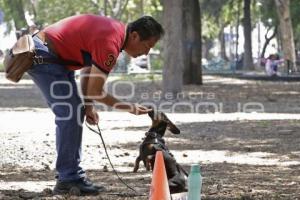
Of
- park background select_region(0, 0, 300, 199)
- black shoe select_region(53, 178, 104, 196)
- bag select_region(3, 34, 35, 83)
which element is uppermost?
bag select_region(3, 34, 35, 83)

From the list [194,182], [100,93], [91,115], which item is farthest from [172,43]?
[194,182]

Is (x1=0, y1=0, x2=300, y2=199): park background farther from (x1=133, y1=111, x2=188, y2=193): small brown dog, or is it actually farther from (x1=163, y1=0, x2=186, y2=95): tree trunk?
(x1=133, y1=111, x2=188, y2=193): small brown dog

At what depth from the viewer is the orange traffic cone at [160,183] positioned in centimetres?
610

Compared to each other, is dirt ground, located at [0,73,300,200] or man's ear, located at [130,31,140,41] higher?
man's ear, located at [130,31,140,41]

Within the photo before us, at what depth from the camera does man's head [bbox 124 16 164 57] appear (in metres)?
7.05

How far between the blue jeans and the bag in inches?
4.9

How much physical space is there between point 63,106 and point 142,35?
3.35 feet

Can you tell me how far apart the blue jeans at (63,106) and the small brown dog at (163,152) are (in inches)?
32.1

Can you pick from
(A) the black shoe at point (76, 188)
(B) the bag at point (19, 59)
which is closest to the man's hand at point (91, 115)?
(A) the black shoe at point (76, 188)

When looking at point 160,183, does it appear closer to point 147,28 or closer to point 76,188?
point 147,28

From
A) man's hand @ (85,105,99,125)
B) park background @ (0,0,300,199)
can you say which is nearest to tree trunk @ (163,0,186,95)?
park background @ (0,0,300,199)

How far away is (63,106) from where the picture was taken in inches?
296

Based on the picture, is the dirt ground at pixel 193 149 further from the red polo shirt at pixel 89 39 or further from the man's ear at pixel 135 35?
the man's ear at pixel 135 35

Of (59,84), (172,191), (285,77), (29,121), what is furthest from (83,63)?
(285,77)
